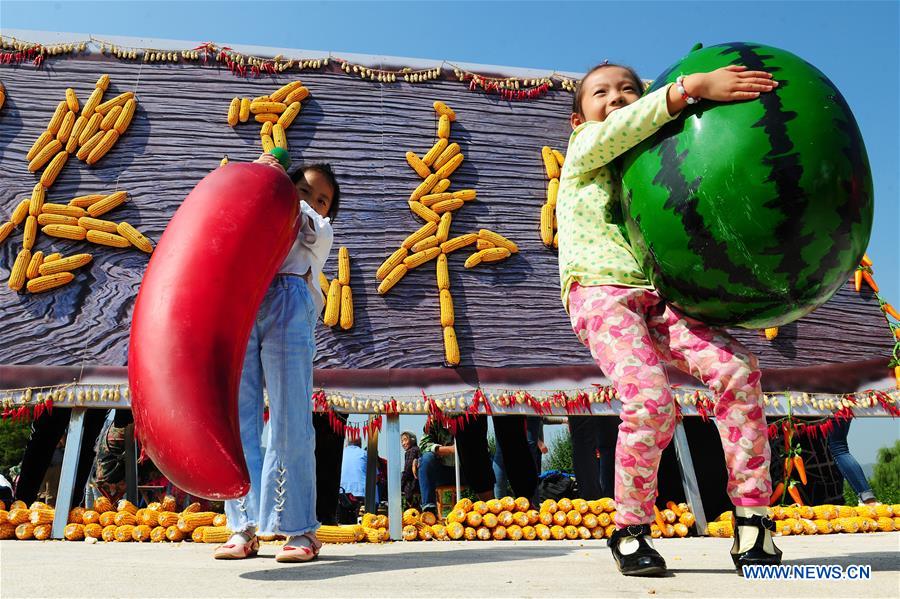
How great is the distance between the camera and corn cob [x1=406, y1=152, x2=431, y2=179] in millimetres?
4459

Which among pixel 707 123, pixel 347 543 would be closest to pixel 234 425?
pixel 707 123

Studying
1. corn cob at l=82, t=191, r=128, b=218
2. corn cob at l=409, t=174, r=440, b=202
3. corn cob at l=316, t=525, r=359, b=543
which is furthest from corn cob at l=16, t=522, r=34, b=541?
corn cob at l=409, t=174, r=440, b=202

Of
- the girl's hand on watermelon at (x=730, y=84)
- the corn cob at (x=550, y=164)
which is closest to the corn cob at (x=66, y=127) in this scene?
the corn cob at (x=550, y=164)

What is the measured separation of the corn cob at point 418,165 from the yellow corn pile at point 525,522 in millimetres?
2050

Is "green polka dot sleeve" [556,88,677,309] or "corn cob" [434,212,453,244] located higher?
"corn cob" [434,212,453,244]

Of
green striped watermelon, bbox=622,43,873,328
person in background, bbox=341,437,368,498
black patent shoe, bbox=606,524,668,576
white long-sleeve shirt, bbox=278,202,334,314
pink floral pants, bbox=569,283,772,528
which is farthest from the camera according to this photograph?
person in background, bbox=341,437,368,498

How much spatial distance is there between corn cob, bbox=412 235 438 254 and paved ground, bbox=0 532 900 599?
196cm

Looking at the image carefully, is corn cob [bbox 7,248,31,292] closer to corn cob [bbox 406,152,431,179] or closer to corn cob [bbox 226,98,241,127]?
corn cob [bbox 226,98,241,127]

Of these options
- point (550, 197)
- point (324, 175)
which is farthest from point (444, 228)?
point (324, 175)

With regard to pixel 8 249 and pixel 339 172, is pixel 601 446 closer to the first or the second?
pixel 339 172

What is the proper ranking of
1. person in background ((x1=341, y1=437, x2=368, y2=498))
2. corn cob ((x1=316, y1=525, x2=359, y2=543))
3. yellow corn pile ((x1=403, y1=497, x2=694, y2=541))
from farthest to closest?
person in background ((x1=341, y1=437, x2=368, y2=498)) → yellow corn pile ((x1=403, y1=497, x2=694, y2=541)) → corn cob ((x1=316, y1=525, x2=359, y2=543))

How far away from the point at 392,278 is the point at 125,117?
2.01 m

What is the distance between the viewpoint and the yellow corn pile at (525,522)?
3527 millimetres

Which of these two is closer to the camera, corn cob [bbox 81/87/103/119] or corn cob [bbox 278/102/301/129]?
corn cob [bbox 81/87/103/119]
